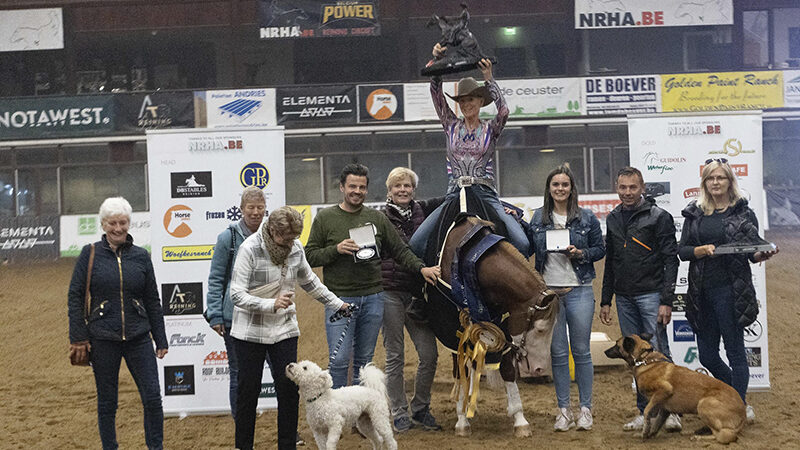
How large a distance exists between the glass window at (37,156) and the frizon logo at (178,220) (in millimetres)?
16984

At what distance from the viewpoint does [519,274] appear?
20.2ft

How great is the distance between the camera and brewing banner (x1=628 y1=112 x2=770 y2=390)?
845 centimetres

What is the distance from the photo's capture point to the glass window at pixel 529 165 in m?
23.2

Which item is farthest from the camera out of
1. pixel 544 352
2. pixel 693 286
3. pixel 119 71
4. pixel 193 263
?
pixel 119 71

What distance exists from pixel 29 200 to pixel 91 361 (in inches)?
752

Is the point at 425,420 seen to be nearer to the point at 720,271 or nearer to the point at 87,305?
the point at 720,271

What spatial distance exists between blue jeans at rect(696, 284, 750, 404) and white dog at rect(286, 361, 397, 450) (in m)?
2.82

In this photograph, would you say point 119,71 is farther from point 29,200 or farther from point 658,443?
point 658,443

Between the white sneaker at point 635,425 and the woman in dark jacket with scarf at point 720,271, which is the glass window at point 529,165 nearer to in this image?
the woman in dark jacket with scarf at point 720,271

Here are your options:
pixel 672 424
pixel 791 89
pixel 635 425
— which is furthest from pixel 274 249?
pixel 791 89

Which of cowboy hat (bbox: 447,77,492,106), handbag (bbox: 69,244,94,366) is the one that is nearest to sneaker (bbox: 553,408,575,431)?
cowboy hat (bbox: 447,77,492,106)

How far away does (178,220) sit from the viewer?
26.7 feet

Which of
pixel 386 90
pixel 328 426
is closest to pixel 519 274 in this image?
pixel 328 426

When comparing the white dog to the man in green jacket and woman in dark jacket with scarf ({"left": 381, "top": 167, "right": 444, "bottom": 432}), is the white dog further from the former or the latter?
woman in dark jacket with scarf ({"left": 381, "top": 167, "right": 444, "bottom": 432})
